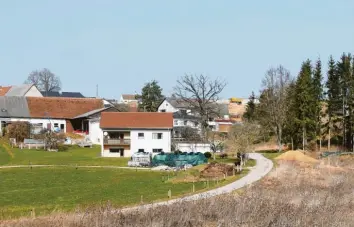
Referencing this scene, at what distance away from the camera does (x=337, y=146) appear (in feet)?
235

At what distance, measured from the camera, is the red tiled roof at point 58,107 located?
89062 mm

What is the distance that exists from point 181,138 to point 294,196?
47977 mm

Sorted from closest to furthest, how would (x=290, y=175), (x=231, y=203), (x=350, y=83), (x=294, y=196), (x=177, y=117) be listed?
(x=231, y=203), (x=294, y=196), (x=290, y=175), (x=350, y=83), (x=177, y=117)

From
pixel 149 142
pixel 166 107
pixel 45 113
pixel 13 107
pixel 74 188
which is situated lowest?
pixel 74 188

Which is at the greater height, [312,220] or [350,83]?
[350,83]

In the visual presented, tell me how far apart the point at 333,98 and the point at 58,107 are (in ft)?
141

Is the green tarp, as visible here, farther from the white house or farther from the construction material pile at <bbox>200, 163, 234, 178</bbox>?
the white house

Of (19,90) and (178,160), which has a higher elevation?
(19,90)

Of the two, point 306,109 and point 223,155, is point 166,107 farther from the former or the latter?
point 223,155

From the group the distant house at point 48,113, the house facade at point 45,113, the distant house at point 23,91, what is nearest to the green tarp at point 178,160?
the distant house at point 48,113

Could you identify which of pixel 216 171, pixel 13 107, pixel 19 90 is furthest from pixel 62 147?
pixel 19 90

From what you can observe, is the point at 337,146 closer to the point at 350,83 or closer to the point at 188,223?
the point at 350,83

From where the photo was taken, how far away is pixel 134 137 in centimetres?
6906

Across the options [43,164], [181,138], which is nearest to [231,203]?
[43,164]
